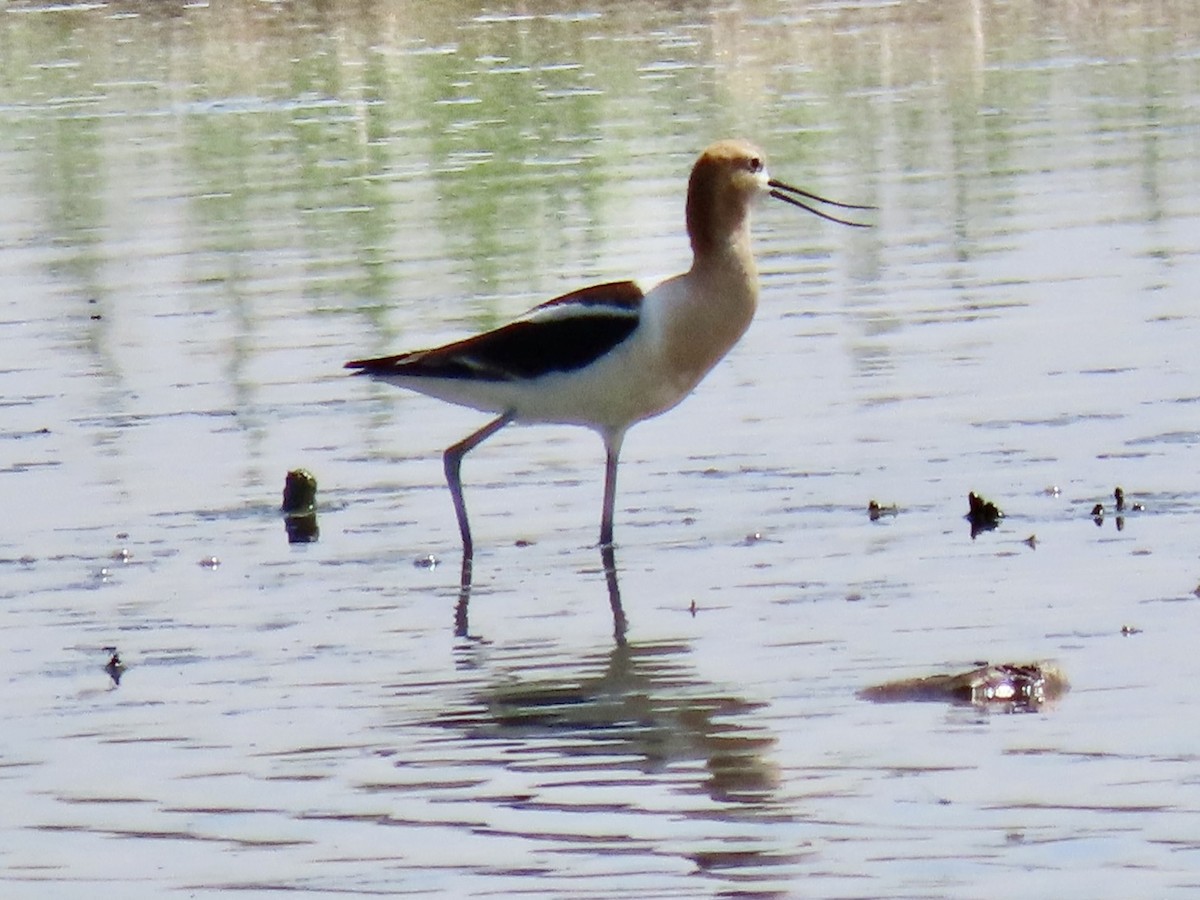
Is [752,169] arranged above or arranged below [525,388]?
above

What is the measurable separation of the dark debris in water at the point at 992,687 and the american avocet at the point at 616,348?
7.83ft

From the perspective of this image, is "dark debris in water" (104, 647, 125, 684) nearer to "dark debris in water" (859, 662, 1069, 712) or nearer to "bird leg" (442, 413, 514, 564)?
"bird leg" (442, 413, 514, 564)

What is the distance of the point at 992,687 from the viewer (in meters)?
7.23

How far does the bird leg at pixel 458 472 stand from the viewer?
31.6 feet

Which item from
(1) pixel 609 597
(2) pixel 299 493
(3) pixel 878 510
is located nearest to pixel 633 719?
(1) pixel 609 597

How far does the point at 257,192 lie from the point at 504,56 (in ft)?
33.5

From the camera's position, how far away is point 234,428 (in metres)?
11.8

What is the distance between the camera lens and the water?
6402 mm

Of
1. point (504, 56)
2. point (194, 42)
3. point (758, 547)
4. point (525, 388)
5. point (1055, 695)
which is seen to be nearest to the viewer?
point (1055, 695)

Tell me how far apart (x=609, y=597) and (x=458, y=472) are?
1.23 m

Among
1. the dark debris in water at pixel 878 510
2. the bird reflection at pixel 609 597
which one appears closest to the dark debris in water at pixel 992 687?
the bird reflection at pixel 609 597

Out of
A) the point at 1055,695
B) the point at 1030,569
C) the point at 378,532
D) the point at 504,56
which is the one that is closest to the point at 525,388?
the point at 378,532

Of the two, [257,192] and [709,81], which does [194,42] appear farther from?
[257,192]

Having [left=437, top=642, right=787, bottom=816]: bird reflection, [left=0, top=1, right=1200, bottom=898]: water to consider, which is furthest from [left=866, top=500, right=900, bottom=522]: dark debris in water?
[left=437, top=642, right=787, bottom=816]: bird reflection
